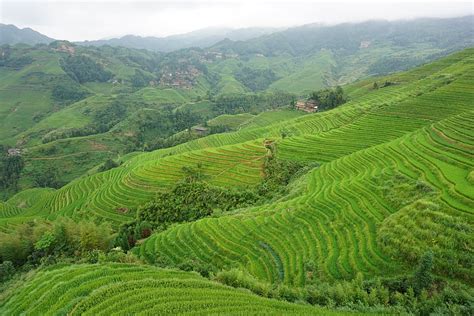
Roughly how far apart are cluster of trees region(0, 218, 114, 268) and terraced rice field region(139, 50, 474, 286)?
13.4 feet

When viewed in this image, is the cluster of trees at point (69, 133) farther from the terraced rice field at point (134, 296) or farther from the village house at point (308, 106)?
the terraced rice field at point (134, 296)

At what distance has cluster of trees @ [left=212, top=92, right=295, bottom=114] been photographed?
6009 inches

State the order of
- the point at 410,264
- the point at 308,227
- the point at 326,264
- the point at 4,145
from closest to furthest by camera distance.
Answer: the point at 410,264
the point at 326,264
the point at 308,227
the point at 4,145

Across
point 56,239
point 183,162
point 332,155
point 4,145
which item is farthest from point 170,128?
point 56,239

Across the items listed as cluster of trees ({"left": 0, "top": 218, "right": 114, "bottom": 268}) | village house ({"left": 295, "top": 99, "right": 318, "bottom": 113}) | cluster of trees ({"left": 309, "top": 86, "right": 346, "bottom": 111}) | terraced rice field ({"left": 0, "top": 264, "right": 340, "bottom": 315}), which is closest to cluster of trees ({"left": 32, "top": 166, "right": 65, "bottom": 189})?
cluster of trees ({"left": 0, "top": 218, "right": 114, "bottom": 268})

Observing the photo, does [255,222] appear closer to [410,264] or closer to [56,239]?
[410,264]

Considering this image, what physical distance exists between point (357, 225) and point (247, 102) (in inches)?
5386

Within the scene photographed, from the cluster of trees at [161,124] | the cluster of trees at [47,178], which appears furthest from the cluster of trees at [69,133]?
the cluster of trees at [47,178]

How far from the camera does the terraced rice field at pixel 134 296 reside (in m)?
14.0

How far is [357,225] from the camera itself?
24797mm

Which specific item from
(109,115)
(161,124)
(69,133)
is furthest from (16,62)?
(161,124)

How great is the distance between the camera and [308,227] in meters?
26.2

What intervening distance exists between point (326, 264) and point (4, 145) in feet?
418

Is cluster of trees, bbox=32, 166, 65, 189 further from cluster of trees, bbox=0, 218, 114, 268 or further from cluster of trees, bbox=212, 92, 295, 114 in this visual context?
cluster of trees, bbox=212, 92, 295, 114
